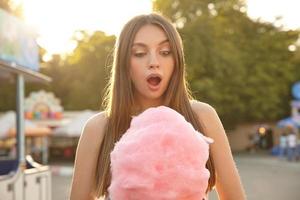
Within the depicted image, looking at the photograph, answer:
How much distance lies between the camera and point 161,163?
1412mm

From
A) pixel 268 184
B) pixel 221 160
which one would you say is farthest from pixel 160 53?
pixel 268 184

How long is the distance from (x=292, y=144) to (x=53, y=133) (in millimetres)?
13172

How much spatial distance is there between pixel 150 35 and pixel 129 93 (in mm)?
210

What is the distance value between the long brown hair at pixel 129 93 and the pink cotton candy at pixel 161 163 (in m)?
0.30

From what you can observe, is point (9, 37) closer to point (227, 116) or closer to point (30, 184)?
point (30, 184)

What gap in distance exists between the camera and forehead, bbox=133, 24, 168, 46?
5.83 feet

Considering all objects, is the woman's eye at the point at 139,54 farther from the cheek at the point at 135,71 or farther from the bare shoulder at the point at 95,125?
the bare shoulder at the point at 95,125

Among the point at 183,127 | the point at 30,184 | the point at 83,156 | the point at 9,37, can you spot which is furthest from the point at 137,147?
the point at 9,37

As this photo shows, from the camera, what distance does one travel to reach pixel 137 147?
4.73ft

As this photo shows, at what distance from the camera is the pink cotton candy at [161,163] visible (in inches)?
55.3

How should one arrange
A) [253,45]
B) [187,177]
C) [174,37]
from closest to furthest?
[187,177]
[174,37]
[253,45]

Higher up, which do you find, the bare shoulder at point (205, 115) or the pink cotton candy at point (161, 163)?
the bare shoulder at point (205, 115)

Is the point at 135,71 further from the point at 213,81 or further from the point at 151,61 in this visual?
the point at 213,81

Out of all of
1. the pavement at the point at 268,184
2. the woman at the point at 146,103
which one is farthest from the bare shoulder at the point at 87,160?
the pavement at the point at 268,184
